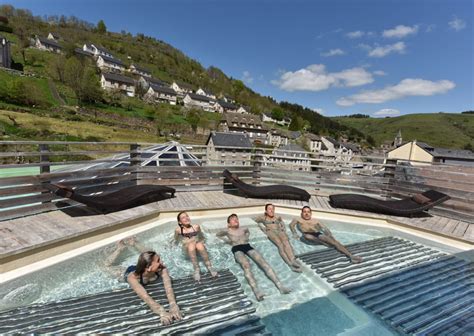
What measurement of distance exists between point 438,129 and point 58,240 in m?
148

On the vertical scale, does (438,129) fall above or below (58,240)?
above

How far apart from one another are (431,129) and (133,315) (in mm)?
147659

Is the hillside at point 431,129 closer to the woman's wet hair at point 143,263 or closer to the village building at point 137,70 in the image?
the village building at point 137,70

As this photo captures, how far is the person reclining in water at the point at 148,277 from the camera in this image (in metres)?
2.85

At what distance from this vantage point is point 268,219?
18.1ft

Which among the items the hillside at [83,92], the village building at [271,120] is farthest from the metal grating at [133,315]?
the village building at [271,120]

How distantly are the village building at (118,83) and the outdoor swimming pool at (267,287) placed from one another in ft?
219

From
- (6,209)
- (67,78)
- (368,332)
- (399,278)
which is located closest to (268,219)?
(399,278)

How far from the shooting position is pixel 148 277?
343cm

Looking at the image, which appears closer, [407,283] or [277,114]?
[407,283]

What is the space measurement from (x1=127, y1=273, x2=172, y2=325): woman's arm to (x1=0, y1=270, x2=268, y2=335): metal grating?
0.05 m

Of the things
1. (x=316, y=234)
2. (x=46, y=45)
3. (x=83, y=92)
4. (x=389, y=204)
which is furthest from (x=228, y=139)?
(x=46, y=45)

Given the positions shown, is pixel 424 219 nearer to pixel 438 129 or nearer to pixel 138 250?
pixel 138 250

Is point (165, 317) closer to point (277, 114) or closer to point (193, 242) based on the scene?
point (193, 242)
